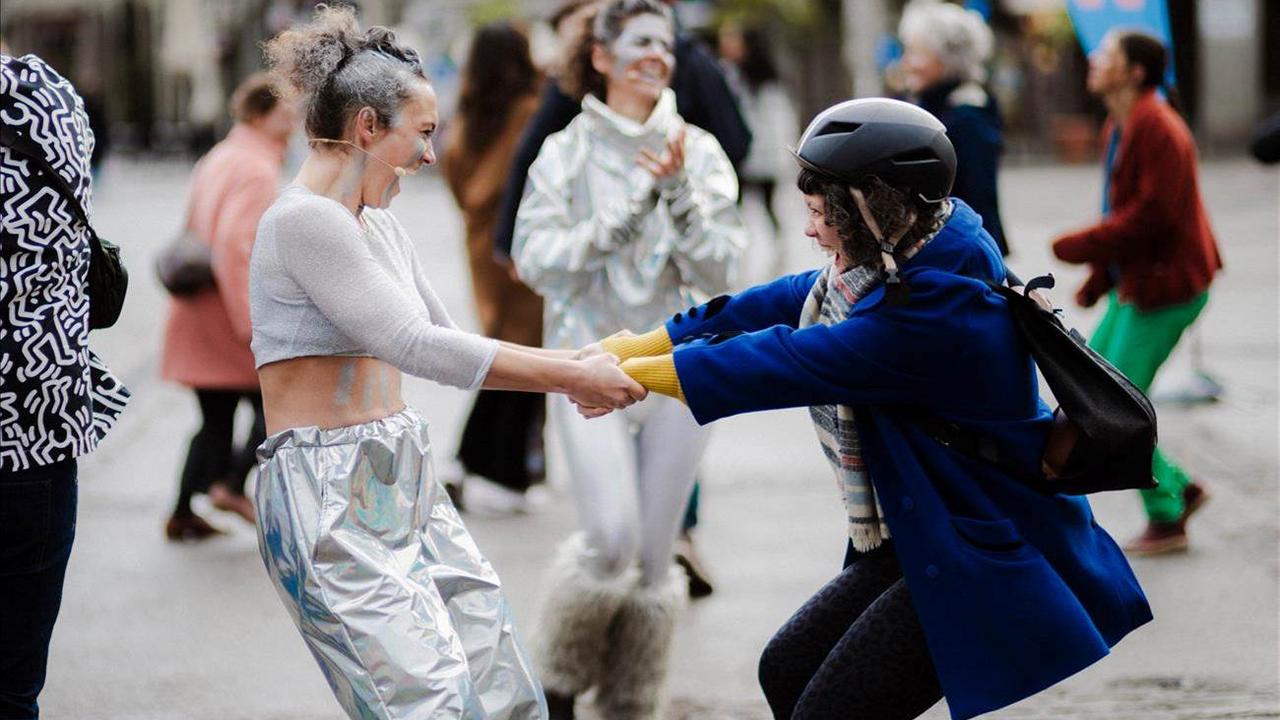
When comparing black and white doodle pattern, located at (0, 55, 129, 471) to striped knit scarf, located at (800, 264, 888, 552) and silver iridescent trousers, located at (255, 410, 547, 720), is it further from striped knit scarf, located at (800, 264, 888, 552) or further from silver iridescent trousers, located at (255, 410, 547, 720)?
striped knit scarf, located at (800, 264, 888, 552)

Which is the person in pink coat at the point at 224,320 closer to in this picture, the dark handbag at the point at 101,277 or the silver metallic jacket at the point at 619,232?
the silver metallic jacket at the point at 619,232

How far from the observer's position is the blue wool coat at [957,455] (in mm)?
3160

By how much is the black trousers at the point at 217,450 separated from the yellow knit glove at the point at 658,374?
13.6 feet

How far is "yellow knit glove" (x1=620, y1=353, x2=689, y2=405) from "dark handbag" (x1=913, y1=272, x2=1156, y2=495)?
0.49m

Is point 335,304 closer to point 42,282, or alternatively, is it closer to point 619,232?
point 42,282

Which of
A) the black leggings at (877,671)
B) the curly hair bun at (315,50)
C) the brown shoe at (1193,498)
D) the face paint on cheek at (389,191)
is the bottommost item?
the brown shoe at (1193,498)

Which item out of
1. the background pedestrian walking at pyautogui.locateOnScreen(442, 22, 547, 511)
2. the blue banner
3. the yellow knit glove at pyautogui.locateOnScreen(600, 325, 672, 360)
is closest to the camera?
the yellow knit glove at pyautogui.locateOnScreen(600, 325, 672, 360)

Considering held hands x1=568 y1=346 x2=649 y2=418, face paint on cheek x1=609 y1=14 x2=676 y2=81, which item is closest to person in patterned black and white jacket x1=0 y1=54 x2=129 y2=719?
held hands x1=568 y1=346 x2=649 y2=418

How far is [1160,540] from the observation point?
21.7 ft

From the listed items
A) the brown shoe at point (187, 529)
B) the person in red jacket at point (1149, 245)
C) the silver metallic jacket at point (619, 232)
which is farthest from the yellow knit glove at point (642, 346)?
the brown shoe at point (187, 529)

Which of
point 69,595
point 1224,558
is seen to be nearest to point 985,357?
point 1224,558

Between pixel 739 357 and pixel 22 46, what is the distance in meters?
65.4

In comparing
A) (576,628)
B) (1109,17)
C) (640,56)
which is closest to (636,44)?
(640,56)

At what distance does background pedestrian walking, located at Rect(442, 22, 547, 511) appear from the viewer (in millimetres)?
7738
